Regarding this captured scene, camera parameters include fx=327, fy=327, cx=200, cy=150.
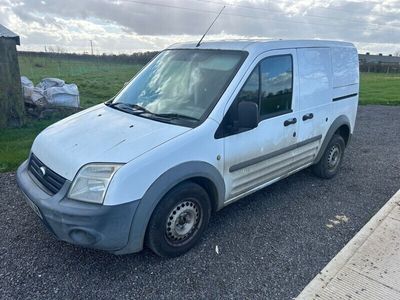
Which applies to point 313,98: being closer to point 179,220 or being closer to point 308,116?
point 308,116

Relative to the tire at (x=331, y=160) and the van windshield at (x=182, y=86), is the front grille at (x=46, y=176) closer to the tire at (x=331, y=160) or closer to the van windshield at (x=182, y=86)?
the van windshield at (x=182, y=86)

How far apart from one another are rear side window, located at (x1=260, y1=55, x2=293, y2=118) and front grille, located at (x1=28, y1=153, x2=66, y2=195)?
6.80 ft

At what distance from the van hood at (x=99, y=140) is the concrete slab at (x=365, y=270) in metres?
1.72

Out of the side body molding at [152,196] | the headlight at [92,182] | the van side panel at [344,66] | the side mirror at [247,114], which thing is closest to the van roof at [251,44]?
the van side panel at [344,66]

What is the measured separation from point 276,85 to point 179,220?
1832mm

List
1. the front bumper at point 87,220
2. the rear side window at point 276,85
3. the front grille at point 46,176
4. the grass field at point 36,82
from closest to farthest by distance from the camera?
the front bumper at point 87,220, the front grille at point 46,176, the rear side window at point 276,85, the grass field at point 36,82

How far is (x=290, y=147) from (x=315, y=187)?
114 centimetres

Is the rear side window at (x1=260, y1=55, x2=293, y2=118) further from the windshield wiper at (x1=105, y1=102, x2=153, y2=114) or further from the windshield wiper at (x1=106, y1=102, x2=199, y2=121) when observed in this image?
the windshield wiper at (x1=105, y1=102, x2=153, y2=114)

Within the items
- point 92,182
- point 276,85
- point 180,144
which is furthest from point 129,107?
point 276,85

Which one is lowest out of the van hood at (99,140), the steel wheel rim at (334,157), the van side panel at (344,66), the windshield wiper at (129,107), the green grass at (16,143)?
the green grass at (16,143)

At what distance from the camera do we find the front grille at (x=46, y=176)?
105 inches

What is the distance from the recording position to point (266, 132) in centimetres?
347

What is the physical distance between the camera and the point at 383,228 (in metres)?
3.50

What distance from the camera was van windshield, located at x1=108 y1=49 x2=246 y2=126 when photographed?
315cm
